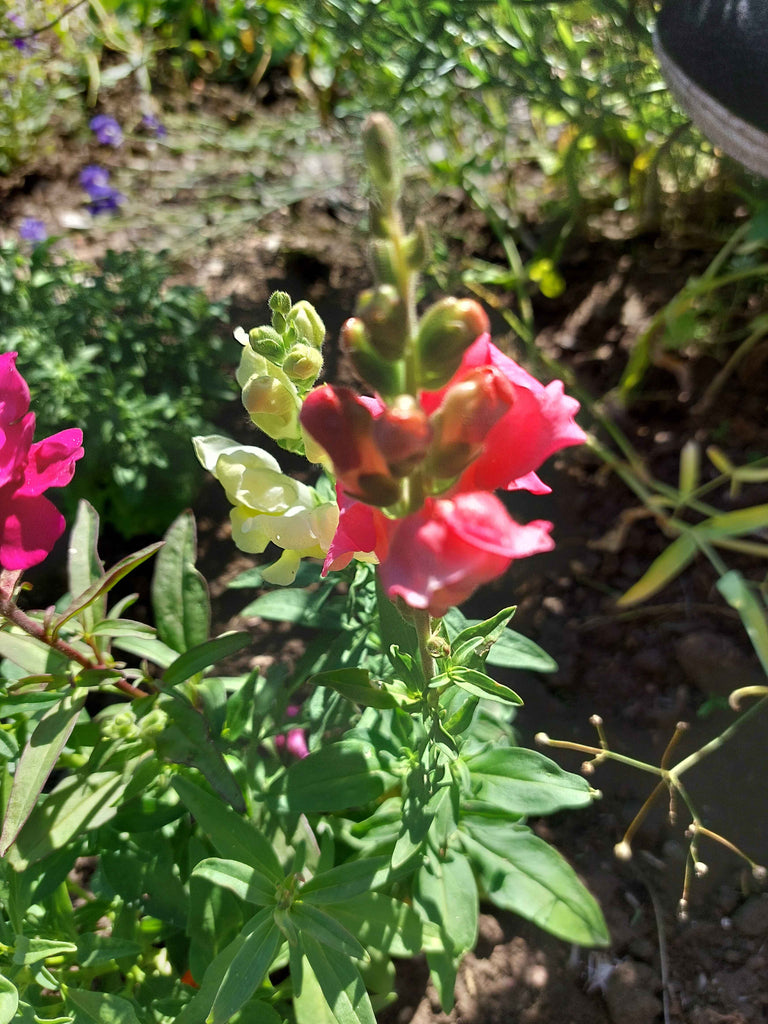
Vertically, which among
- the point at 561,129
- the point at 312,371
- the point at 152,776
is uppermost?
the point at 312,371

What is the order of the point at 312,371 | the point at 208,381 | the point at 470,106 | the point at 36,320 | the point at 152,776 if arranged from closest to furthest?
the point at 312,371 < the point at 152,776 < the point at 36,320 < the point at 208,381 < the point at 470,106

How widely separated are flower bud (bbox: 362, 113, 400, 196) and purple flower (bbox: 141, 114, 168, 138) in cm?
341

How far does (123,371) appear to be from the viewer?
8.19 feet

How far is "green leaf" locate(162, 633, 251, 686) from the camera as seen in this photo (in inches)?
53.9

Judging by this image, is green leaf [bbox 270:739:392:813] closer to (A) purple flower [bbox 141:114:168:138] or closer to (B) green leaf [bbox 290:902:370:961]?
(B) green leaf [bbox 290:902:370:961]

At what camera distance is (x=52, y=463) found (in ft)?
3.74

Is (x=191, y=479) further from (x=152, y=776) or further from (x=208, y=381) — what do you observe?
(x=152, y=776)

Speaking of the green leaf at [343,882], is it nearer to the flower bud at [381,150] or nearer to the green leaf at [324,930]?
the green leaf at [324,930]

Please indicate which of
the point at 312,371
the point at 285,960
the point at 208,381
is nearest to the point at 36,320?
the point at 208,381

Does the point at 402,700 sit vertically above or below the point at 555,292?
above

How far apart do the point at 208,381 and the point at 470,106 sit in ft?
4.41

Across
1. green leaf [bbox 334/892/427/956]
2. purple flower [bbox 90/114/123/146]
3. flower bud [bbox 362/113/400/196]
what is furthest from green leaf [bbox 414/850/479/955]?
purple flower [bbox 90/114/123/146]

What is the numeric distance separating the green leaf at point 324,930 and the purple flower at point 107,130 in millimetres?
3353

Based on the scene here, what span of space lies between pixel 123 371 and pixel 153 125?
5.81ft
